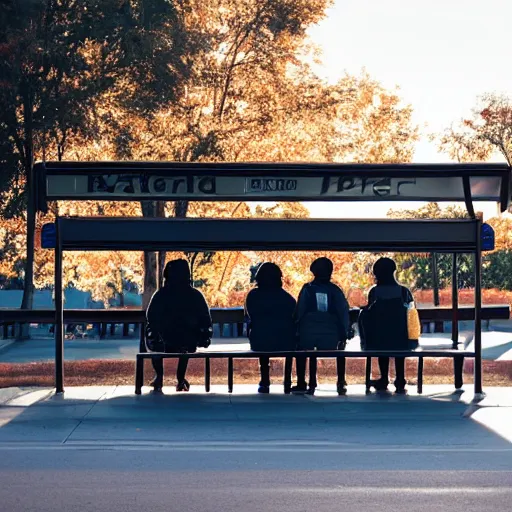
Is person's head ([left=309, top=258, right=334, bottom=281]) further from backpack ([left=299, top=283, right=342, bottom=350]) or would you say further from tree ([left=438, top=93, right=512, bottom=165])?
tree ([left=438, top=93, right=512, bottom=165])

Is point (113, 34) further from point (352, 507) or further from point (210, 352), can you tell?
point (352, 507)

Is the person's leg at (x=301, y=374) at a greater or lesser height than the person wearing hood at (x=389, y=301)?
lesser

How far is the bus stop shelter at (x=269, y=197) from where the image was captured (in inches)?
592

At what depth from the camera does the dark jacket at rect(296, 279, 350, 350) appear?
15.2m

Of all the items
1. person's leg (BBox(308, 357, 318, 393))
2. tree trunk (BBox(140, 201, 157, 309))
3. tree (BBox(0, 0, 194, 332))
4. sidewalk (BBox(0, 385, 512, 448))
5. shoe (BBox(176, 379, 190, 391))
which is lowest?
sidewalk (BBox(0, 385, 512, 448))

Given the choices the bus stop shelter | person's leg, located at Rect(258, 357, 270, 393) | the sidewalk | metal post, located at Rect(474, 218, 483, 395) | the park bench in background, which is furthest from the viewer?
the park bench in background

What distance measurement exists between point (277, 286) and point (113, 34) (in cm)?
2251

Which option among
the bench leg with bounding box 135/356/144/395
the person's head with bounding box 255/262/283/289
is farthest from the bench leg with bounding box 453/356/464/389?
the bench leg with bounding box 135/356/144/395

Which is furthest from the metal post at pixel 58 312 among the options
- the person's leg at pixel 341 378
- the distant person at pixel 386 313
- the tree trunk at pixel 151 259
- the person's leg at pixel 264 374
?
the tree trunk at pixel 151 259

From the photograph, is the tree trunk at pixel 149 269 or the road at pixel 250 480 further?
the tree trunk at pixel 149 269

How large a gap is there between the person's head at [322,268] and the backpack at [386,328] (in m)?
0.59

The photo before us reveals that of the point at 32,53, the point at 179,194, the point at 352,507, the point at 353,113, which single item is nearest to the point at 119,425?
the point at 179,194

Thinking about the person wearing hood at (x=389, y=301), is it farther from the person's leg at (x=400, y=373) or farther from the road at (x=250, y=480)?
the road at (x=250, y=480)

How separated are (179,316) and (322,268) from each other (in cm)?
166
